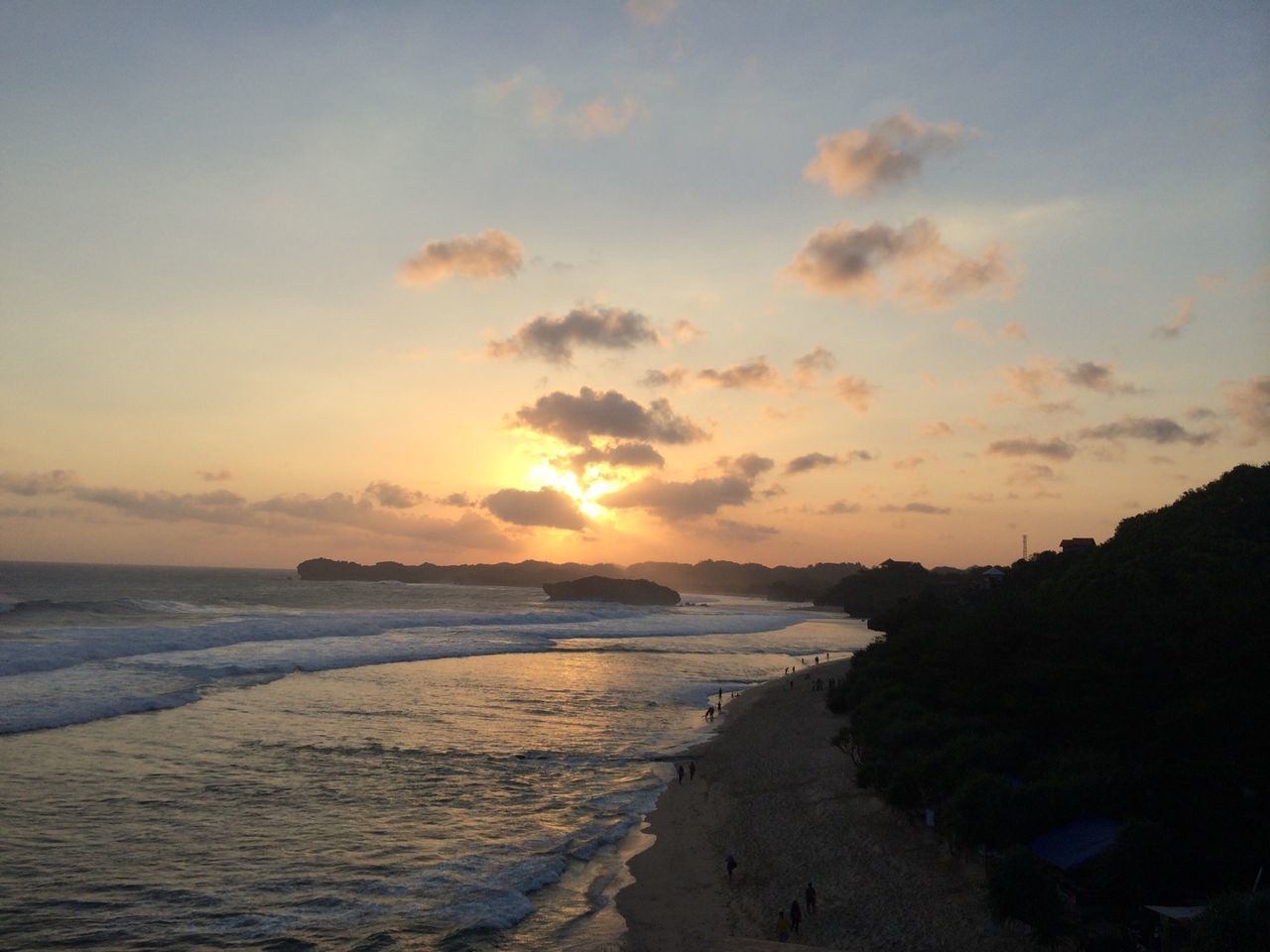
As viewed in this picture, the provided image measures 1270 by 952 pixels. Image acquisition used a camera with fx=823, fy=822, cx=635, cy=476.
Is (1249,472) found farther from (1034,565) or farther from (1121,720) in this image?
(1121,720)

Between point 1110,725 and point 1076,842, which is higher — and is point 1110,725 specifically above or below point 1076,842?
above

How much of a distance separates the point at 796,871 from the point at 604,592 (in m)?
159

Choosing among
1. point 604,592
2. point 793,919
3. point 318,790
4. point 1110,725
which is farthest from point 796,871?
point 604,592

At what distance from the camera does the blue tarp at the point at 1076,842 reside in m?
16.8

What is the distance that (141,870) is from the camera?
19.1 metres

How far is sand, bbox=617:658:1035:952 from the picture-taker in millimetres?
17578

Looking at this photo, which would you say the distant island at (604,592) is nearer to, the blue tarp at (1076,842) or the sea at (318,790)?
the sea at (318,790)

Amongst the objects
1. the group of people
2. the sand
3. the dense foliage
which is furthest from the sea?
the dense foliage

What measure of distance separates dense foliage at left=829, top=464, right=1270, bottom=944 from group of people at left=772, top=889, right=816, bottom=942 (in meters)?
3.92

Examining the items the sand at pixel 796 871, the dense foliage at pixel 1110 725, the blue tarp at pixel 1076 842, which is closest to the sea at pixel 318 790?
the sand at pixel 796 871

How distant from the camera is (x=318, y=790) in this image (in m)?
26.2

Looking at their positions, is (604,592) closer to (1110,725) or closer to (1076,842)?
(1110,725)

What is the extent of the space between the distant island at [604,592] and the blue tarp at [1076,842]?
159008mm

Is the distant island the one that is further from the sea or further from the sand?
the sand
